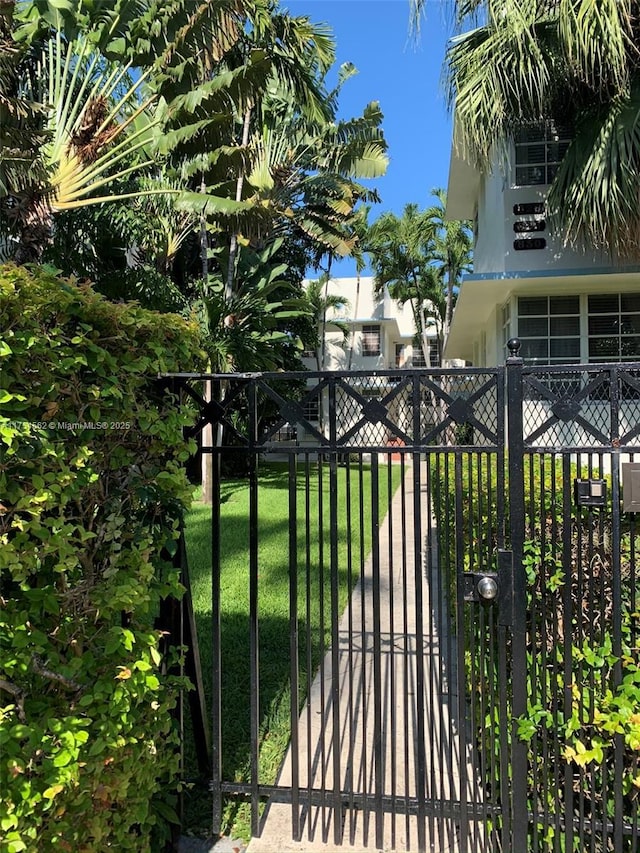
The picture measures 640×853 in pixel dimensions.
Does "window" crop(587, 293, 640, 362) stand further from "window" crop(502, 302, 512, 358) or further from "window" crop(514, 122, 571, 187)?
"window" crop(514, 122, 571, 187)

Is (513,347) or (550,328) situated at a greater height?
(550,328)

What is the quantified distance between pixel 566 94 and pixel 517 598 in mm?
8010

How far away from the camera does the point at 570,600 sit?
249cm

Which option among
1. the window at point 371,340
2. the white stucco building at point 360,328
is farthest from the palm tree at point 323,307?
the window at point 371,340

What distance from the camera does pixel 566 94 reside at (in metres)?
7.73

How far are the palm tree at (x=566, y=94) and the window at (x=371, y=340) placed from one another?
2579 centimetres

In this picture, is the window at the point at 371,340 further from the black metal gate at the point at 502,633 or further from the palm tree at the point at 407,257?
the black metal gate at the point at 502,633

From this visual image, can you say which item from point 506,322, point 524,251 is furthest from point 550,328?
point 524,251

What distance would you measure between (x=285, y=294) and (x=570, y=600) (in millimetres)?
18984

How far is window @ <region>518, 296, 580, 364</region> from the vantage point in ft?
32.2

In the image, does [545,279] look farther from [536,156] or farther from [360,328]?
[360,328]

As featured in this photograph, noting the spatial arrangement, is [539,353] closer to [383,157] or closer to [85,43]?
[383,157]

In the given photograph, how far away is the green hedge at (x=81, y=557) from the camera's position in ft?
5.90

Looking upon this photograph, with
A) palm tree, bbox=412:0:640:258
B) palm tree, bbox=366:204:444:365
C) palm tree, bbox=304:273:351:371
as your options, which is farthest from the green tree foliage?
palm tree, bbox=412:0:640:258
